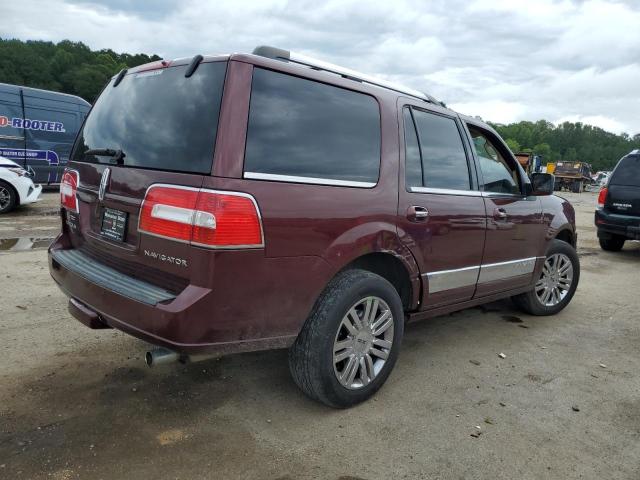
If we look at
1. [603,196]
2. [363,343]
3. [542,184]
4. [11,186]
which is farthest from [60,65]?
[363,343]

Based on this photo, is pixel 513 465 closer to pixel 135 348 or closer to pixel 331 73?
pixel 331 73

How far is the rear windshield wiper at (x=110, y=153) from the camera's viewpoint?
8.65ft

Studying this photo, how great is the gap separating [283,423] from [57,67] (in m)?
68.4

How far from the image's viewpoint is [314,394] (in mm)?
2729

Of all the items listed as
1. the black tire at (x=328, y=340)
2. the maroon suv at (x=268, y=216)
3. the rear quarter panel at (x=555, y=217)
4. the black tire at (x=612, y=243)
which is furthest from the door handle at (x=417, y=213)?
the black tire at (x=612, y=243)

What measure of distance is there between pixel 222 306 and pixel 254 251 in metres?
0.29

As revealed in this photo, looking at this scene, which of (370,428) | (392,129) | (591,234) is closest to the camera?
(370,428)

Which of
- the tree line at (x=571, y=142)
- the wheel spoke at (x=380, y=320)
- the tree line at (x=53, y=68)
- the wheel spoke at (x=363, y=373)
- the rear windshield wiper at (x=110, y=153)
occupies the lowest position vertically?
the wheel spoke at (x=363, y=373)

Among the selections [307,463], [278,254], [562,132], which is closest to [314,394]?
[307,463]

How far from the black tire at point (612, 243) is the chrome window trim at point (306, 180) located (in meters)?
8.16

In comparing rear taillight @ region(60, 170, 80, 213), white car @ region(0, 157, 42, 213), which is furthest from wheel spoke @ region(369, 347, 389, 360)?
white car @ region(0, 157, 42, 213)

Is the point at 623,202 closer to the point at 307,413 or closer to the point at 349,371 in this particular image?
the point at 349,371

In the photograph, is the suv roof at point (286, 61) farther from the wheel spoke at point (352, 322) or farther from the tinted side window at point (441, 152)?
the wheel spoke at point (352, 322)

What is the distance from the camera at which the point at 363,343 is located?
9.52 ft
